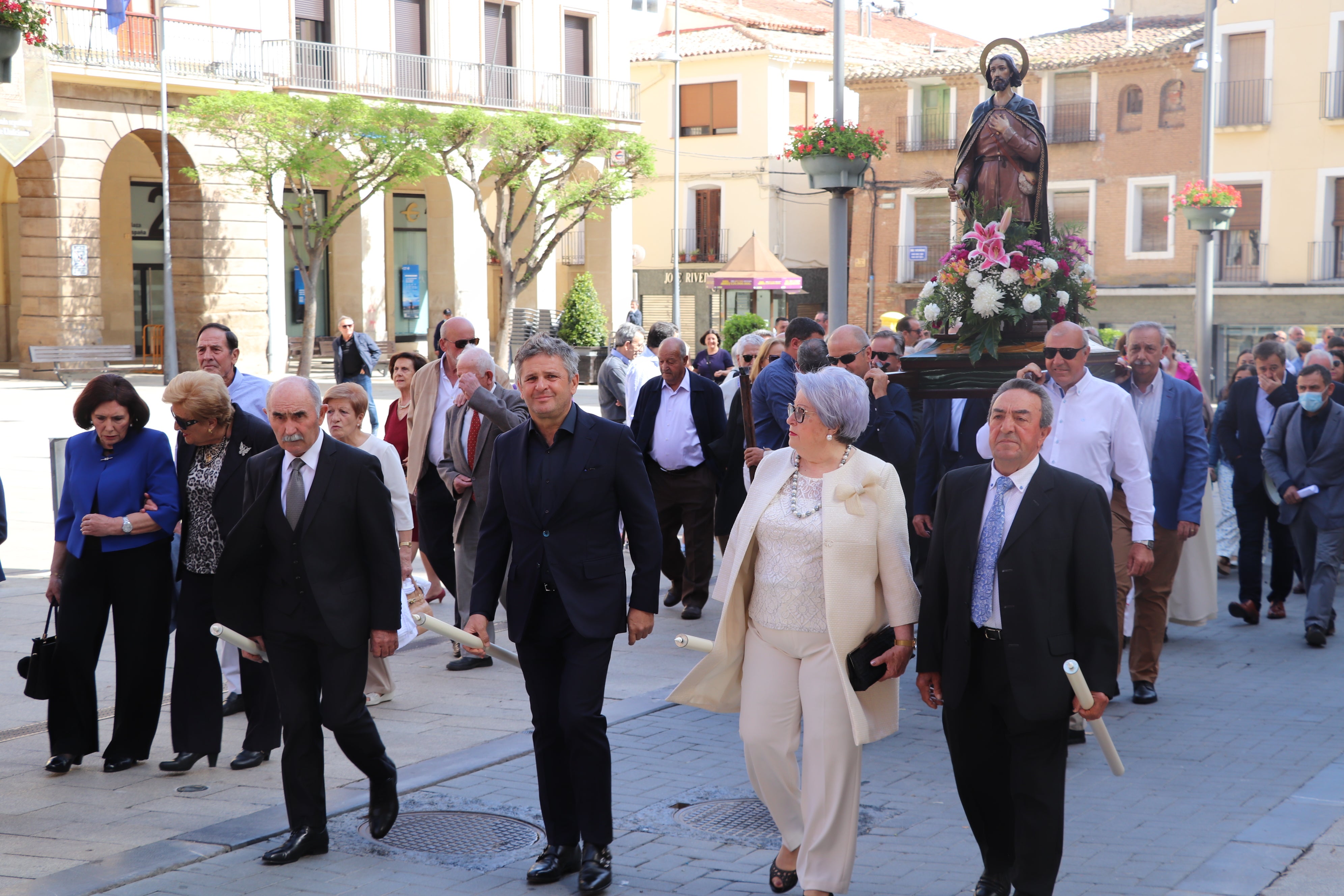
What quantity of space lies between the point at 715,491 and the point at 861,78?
3884 cm

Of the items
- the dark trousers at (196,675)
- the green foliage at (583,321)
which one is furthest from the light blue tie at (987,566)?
the green foliage at (583,321)

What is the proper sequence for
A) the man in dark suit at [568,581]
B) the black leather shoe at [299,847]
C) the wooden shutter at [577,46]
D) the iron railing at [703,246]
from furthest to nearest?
the iron railing at [703,246] < the wooden shutter at [577,46] < the black leather shoe at [299,847] < the man in dark suit at [568,581]

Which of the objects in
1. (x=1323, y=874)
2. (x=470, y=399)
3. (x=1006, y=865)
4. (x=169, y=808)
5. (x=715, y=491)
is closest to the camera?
(x=1006, y=865)

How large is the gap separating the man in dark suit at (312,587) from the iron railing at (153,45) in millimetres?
27206

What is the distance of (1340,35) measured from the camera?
38.0 m

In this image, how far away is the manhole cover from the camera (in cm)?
575

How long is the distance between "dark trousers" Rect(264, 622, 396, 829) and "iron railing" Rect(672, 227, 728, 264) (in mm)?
46353

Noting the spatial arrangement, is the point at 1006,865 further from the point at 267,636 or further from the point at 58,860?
the point at 58,860

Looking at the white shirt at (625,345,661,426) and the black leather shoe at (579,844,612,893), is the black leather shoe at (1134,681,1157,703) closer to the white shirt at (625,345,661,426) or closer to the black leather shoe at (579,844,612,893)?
the black leather shoe at (579,844,612,893)

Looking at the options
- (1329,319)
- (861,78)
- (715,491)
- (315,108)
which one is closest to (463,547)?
(715,491)

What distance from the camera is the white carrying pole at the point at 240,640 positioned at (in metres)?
5.15

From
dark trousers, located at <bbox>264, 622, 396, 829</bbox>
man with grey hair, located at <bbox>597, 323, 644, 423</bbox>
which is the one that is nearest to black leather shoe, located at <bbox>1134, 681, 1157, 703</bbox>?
dark trousers, located at <bbox>264, 622, 396, 829</bbox>

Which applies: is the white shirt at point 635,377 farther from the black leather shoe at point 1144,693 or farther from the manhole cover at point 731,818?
the manhole cover at point 731,818

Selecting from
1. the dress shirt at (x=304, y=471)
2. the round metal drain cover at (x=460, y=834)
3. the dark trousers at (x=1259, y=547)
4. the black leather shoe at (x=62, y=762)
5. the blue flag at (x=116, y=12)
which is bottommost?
the round metal drain cover at (x=460, y=834)
